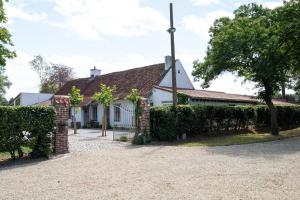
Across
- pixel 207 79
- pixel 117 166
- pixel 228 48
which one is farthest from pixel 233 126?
pixel 117 166

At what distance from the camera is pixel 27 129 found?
12.8 m

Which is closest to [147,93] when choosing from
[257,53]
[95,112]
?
[95,112]

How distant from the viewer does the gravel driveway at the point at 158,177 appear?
294 inches

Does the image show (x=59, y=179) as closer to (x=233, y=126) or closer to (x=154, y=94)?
(x=233, y=126)

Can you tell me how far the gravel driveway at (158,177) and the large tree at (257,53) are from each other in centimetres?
969

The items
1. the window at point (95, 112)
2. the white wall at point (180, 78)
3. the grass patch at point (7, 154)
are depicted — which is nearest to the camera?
the grass patch at point (7, 154)

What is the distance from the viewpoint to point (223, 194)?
286 inches

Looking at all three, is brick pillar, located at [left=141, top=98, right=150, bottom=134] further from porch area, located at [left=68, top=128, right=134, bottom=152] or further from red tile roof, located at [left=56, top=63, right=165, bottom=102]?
red tile roof, located at [left=56, top=63, right=165, bottom=102]

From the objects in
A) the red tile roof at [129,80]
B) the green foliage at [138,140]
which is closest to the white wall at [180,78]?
the red tile roof at [129,80]

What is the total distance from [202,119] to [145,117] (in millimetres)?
4123

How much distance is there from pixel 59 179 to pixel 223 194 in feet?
14.0

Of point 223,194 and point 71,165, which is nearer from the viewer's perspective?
point 223,194

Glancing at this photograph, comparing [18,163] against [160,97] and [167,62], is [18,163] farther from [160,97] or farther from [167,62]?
[167,62]

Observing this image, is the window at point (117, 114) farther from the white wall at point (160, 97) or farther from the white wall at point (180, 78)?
the white wall at point (180, 78)
